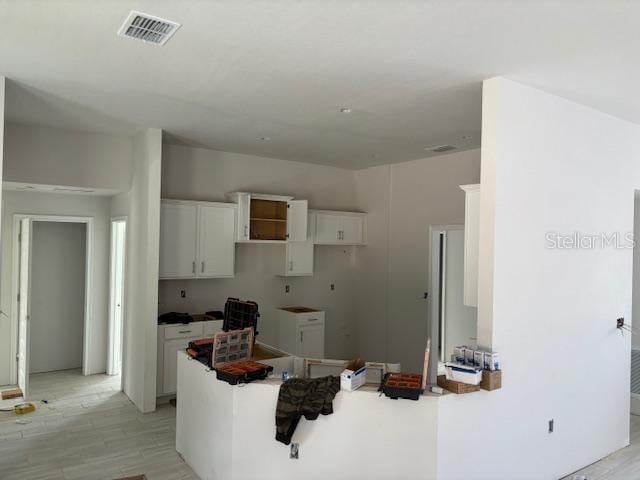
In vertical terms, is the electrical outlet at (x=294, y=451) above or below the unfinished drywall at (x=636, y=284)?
below

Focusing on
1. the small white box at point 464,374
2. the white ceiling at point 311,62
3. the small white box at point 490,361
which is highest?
the white ceiling at point 311,62

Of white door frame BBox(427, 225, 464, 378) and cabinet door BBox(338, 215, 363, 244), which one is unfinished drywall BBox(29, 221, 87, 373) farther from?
white door frame BBox(427, 225, 464, 378)

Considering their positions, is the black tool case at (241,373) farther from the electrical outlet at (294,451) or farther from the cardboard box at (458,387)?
the cardboard box at (458,387)

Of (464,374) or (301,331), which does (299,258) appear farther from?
(464,374)

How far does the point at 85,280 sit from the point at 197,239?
1.90 meters

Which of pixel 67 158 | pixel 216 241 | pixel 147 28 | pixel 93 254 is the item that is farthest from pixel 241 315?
pixel 93 254

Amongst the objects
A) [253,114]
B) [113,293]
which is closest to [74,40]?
[253,114]

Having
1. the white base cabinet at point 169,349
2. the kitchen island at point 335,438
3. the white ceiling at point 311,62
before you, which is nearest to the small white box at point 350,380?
the kitchen island at point 335,438

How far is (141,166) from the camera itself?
527 cm

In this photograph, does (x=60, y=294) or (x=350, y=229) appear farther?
(x=350, y=229)

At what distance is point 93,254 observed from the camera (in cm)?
632

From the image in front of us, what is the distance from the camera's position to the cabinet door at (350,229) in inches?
274

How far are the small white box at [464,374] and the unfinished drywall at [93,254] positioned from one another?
4842 mm

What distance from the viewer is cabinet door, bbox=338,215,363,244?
697 centimetres
